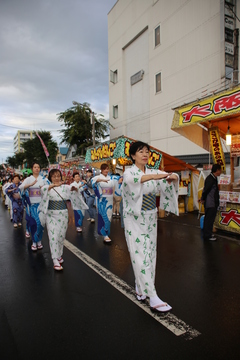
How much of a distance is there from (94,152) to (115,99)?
11.1 metres

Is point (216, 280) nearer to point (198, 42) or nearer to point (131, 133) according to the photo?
point (198, 42)

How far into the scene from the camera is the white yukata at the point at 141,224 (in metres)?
2.76

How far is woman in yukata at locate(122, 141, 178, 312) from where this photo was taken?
2.76m

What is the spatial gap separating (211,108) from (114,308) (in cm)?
551

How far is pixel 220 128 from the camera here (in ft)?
26.6

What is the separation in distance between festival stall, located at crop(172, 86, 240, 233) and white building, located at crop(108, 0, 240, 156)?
1.21 meters

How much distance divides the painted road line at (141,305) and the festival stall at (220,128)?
3752mm

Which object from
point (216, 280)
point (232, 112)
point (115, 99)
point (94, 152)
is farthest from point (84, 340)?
point (115, 99)

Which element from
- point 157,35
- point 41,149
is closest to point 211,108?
point 157,35

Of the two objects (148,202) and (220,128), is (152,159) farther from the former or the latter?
(148,202)

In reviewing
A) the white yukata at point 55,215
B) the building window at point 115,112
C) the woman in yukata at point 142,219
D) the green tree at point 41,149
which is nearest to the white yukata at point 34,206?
the white yukata at point 55,215

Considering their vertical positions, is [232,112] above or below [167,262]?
above

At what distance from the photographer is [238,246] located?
211 inches

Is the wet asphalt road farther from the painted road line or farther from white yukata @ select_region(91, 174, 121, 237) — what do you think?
white yukata @ select_region(91, 174, 121, 237)
